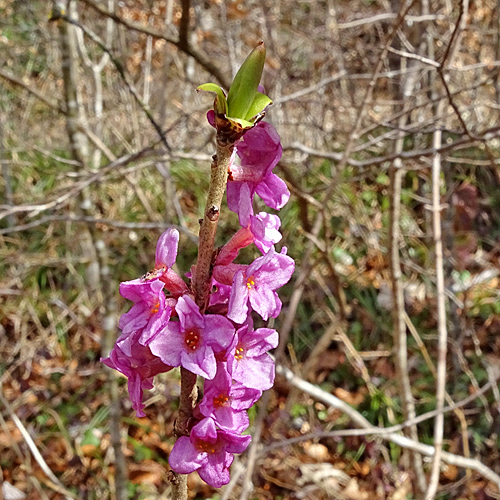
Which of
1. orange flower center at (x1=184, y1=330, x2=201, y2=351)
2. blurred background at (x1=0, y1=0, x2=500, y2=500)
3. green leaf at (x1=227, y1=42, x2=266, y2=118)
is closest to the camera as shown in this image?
green leaf at (x1=227, y1=42, x2=266, y2=118)

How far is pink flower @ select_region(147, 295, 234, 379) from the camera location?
0.70 m

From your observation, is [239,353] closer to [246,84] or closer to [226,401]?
[226,401]

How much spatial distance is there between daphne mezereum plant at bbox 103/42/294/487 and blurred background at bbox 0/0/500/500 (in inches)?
44.4

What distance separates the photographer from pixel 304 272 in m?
2.36

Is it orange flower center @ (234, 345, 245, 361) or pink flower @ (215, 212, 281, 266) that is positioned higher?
pink flower @ (215, 212, 281, 266)

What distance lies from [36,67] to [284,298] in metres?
5.77

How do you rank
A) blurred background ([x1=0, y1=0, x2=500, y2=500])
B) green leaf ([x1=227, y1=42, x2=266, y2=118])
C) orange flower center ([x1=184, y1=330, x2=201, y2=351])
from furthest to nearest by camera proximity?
blurred background ([x1=0, y1=0, x2=500, y2=500]) → orange flower center ([x1=184, y1=330, x2=201, y2=351]) → green leaf ([x1=227, y1=42, x2=266, y2=118])

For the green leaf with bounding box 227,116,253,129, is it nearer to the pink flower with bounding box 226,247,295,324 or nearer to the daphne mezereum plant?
Result: the daphne mezereum plant

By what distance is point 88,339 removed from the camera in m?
4.66

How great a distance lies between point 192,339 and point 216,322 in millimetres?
41

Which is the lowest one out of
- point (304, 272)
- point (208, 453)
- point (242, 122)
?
point (304, 272)

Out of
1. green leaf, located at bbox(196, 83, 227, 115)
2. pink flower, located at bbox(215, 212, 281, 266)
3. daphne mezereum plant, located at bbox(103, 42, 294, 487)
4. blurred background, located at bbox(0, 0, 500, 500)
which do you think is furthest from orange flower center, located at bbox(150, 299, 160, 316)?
blurred background, located at bbox(0, 0, 500, 500)

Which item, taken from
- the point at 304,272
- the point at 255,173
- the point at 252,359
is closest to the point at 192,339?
the point at 252,359

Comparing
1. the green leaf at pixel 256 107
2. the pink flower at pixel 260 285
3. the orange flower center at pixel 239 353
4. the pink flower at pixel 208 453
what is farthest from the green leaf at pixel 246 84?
the pink flower at pixel 208 453
